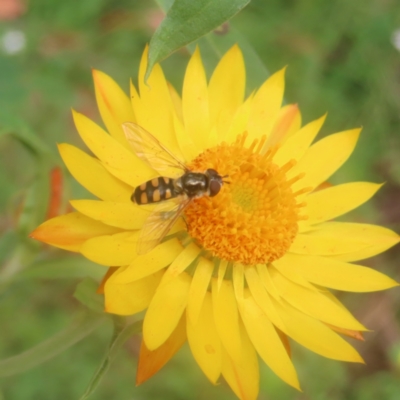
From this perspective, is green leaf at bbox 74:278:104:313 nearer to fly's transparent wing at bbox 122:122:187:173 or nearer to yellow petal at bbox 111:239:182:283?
yellow petal at bbox 111:239:182:283

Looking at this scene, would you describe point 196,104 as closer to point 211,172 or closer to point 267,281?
point 211,172

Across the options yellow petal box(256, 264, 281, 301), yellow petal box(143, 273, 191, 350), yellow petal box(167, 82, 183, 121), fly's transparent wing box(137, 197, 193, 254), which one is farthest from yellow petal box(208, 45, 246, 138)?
yellow petal box(143, 273, 191, 350)

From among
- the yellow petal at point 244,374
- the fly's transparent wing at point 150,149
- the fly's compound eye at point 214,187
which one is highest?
the fly's transparent wing at point 150,149

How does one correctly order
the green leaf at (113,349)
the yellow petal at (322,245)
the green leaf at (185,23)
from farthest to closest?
the yellow petal at (322,245) → the green leaf at (113,349) → the green leaf at (185,23)

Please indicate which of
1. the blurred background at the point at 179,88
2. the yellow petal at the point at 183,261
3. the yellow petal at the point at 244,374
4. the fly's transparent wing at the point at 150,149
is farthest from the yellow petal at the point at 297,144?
the blurred background at the point at 179,88

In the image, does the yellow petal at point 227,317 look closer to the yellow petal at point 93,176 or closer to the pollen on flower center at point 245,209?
the pollen on flower center at point 245,209

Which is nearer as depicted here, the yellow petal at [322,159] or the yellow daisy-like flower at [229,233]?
the yellow daisy-like flower at [229,233]

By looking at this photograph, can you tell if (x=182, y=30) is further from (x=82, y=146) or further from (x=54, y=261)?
(x=82, y=146)

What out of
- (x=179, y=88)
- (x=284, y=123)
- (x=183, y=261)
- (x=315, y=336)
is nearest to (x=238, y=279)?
(x=183, y=261)
